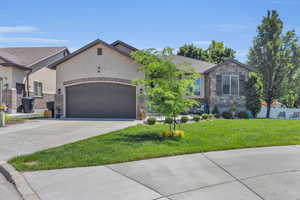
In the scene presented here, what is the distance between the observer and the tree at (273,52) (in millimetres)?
23625

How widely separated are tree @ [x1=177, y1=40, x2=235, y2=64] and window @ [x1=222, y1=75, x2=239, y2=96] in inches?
813

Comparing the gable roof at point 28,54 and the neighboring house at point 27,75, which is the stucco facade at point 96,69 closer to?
the neighboring house at point 27,75

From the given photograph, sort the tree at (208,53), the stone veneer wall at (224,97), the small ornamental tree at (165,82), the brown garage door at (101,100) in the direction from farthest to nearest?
the tree at (208,53)
the stone veneer wall at (224,97)
the brown garage door at (101,100)
the small ornamental tree at (165,82)

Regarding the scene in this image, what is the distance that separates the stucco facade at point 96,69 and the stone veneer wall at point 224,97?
6925 mm

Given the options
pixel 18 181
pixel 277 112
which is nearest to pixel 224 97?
pixel 277 112

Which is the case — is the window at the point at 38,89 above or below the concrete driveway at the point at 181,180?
above

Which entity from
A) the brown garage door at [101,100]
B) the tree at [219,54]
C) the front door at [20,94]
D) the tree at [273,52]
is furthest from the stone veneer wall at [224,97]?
the tree at [219,54]

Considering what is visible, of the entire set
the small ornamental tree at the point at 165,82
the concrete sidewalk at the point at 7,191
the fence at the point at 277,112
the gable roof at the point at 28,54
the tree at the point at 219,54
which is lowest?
the concrete sidewalk at the point at 7,191

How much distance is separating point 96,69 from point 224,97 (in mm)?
10816

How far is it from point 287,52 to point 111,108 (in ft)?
61.0

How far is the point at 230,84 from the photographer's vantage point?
2081 cm

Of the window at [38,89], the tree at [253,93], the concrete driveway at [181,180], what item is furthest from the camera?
the window at [38,89]

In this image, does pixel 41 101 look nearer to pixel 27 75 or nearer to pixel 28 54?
pixel 27 75

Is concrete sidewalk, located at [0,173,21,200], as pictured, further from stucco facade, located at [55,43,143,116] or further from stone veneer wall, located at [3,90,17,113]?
stone veneer wall, located at [3,90,17,113]
